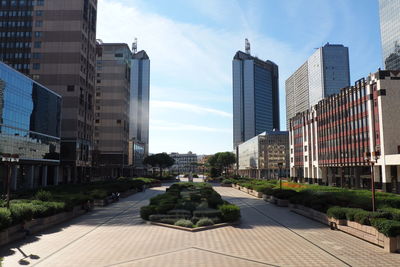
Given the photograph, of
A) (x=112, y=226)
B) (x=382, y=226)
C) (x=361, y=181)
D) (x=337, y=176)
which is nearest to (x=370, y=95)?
(x=361, y=181)

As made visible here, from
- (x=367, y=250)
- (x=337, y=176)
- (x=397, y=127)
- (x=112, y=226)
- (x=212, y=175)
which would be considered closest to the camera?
(x=367, y=250)

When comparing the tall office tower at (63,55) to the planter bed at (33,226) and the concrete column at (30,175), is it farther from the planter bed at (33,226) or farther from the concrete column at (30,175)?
the planter bed at (33,226)

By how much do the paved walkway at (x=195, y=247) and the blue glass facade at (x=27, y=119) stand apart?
3943 cm

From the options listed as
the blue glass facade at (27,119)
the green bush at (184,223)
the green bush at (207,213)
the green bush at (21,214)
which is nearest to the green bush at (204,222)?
the green bush at (184,223)

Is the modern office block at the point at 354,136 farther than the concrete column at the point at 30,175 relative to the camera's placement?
No

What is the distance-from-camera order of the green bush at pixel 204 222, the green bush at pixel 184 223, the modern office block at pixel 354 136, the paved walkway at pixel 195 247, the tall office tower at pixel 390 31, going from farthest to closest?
the tall office tower at pixel 390 31, the modern office block at pixel 354 136, the green bush at pixel 204 222, the green bush at pixel 184 223, the paved walkway at pixel 195 247

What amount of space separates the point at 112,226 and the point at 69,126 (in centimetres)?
6270

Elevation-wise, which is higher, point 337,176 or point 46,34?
point 46,34

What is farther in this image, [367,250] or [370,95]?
[370,95]

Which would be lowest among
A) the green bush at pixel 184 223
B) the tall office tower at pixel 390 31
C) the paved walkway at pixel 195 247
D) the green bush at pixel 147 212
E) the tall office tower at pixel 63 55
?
the paved walkway at pixel 195 247

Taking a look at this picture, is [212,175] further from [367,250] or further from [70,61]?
[367,250]

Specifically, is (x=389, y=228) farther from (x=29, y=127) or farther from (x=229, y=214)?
(x=29, y=127)

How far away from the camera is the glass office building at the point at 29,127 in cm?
5416

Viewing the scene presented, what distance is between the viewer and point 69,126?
79.1m
